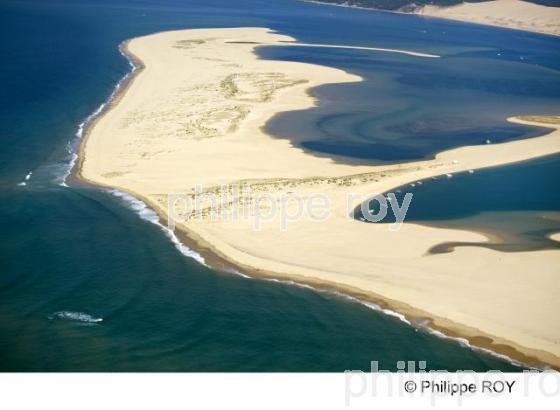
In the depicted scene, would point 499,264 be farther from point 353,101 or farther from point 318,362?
point 353,101

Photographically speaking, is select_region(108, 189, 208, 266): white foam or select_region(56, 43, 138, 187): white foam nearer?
select_region(108, 189, 208, 266): white foam

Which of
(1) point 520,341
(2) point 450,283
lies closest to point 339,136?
(2) point 450,283

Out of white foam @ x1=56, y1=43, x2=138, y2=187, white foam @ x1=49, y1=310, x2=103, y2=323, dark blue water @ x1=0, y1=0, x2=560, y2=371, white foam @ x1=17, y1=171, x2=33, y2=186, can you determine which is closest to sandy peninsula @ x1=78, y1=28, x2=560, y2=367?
white foam @ x1=56, y1=43, x2=138, y2=187

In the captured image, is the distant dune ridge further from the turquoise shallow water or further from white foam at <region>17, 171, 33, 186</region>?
white foam at <region>17, 171, 33, 186</region>

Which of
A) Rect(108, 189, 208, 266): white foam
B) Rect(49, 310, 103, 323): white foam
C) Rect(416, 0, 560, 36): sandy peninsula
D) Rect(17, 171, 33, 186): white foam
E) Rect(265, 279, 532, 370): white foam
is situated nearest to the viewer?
Rect(265, 279, 532, 370): white foam

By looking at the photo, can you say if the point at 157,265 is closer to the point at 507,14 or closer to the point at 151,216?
the point at 151,216

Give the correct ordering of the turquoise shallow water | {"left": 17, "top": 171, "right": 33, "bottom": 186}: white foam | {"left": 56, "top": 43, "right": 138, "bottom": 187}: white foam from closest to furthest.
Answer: the turquoise shallow water < {"left": 17, "top": 171, "right": 33, "bottom": 186}: white foam < {"left": 56, "top": 43, "right": 138, "bottom": 187}: white foam
